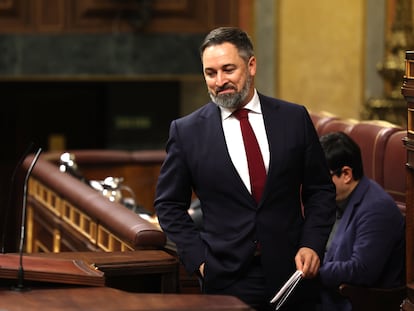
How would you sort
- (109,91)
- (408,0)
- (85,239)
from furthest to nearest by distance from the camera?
(109,91)
(408,0)
(85,239)

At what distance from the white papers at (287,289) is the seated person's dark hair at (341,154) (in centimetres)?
94

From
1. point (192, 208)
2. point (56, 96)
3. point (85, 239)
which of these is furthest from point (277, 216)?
point (56, 96)

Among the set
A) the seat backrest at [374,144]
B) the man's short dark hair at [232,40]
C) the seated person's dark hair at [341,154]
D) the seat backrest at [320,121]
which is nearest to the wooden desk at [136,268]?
the man's short dark hair at [232,40]

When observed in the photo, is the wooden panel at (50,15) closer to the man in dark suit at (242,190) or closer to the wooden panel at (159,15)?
the wooden panel at (159,15)

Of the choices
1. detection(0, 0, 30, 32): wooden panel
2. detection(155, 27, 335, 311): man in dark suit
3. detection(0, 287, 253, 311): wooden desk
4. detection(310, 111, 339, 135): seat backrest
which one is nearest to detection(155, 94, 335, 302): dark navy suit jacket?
detection(155, 27, 335, 311): man in dark suit

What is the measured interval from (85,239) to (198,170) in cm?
154

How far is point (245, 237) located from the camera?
3.14 m

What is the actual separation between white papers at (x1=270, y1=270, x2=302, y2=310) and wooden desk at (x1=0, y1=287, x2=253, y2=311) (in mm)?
440

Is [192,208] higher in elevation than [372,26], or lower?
lower

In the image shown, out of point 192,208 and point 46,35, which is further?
point 46,35

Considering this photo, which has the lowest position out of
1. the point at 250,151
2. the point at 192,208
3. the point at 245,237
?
the point at 192,208

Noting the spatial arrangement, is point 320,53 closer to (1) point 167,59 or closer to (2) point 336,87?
(2) point 336,87

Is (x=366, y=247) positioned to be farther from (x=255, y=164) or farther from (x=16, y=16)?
(x=16, y=16)

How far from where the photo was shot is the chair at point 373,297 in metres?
3.82
